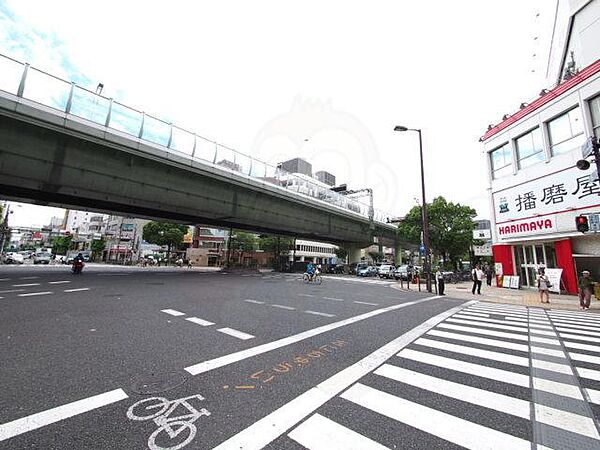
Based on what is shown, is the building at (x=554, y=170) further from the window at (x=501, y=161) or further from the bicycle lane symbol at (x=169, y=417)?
the bicycle lane symbol at (x=169, y=417)

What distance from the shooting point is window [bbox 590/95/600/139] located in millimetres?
15867

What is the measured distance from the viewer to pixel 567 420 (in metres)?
3.18

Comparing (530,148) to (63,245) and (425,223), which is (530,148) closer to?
(425,223)

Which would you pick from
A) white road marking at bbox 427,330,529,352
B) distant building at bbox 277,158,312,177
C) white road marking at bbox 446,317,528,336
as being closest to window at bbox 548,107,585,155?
white road marking at bbox 446,317,528,336

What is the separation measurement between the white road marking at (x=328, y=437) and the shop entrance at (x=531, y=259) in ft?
75.2

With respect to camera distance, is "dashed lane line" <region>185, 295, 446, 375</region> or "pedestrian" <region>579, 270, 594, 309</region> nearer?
"dashed lane line" <region>185, 295, 446, 375</region>

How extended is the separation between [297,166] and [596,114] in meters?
85.2

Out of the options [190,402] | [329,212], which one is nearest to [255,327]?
[190,402]

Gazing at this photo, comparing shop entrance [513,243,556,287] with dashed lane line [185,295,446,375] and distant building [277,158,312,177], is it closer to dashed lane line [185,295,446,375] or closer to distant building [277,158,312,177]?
dashed lane line [185,295,446,375]

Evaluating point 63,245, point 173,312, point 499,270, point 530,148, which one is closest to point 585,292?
point 499,270

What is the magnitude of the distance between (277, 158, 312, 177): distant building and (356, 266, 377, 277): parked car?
6264 cm

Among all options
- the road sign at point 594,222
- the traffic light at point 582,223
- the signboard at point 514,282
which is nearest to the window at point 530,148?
the road sign at point 594,222

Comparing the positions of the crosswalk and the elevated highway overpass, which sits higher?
the elevated highway overpass

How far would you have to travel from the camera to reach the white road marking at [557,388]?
12.6 ft
